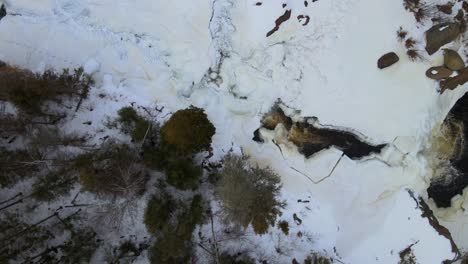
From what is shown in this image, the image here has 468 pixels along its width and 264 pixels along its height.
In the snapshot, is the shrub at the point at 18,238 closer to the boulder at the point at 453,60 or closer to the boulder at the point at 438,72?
the boulder at the point at 438,72

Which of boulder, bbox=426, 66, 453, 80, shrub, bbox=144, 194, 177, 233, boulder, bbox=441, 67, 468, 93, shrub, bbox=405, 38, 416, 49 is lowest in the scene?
shrub, bbox=144, 194, 177, 233

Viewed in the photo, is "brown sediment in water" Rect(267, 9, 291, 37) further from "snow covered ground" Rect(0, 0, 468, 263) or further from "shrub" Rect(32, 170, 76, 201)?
"shrub" Rect(32, 170, 76, 201)

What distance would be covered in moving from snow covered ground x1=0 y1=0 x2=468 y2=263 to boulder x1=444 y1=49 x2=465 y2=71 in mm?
123

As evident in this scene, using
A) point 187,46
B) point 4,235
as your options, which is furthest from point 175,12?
point 4,235

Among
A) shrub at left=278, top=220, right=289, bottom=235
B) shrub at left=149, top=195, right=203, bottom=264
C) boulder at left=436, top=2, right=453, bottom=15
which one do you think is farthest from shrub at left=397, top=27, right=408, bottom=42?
shrub at left=149, top=195, right=203, bottom=264

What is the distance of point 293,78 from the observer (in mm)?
7066

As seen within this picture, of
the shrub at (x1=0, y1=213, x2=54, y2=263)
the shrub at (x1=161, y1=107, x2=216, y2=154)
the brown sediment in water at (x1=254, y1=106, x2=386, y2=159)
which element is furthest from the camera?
the brown sediment in water at (x1=254, y1=106, x2=386, y2=159)

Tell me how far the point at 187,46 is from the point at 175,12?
23.3 inches

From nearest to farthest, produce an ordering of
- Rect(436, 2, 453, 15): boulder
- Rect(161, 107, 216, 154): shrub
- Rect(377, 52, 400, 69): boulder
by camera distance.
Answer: Rect(161, 107, 216, 154): shrub < Rect(436, 2, 453, 15): boulder < Rect(377, 52, 400, 69): boulder

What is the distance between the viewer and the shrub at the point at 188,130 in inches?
249

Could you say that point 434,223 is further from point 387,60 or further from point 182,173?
point 182,173

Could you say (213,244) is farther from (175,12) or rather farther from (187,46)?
(175,12)

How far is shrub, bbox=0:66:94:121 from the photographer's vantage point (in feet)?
20.8

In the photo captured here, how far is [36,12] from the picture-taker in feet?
23.1
